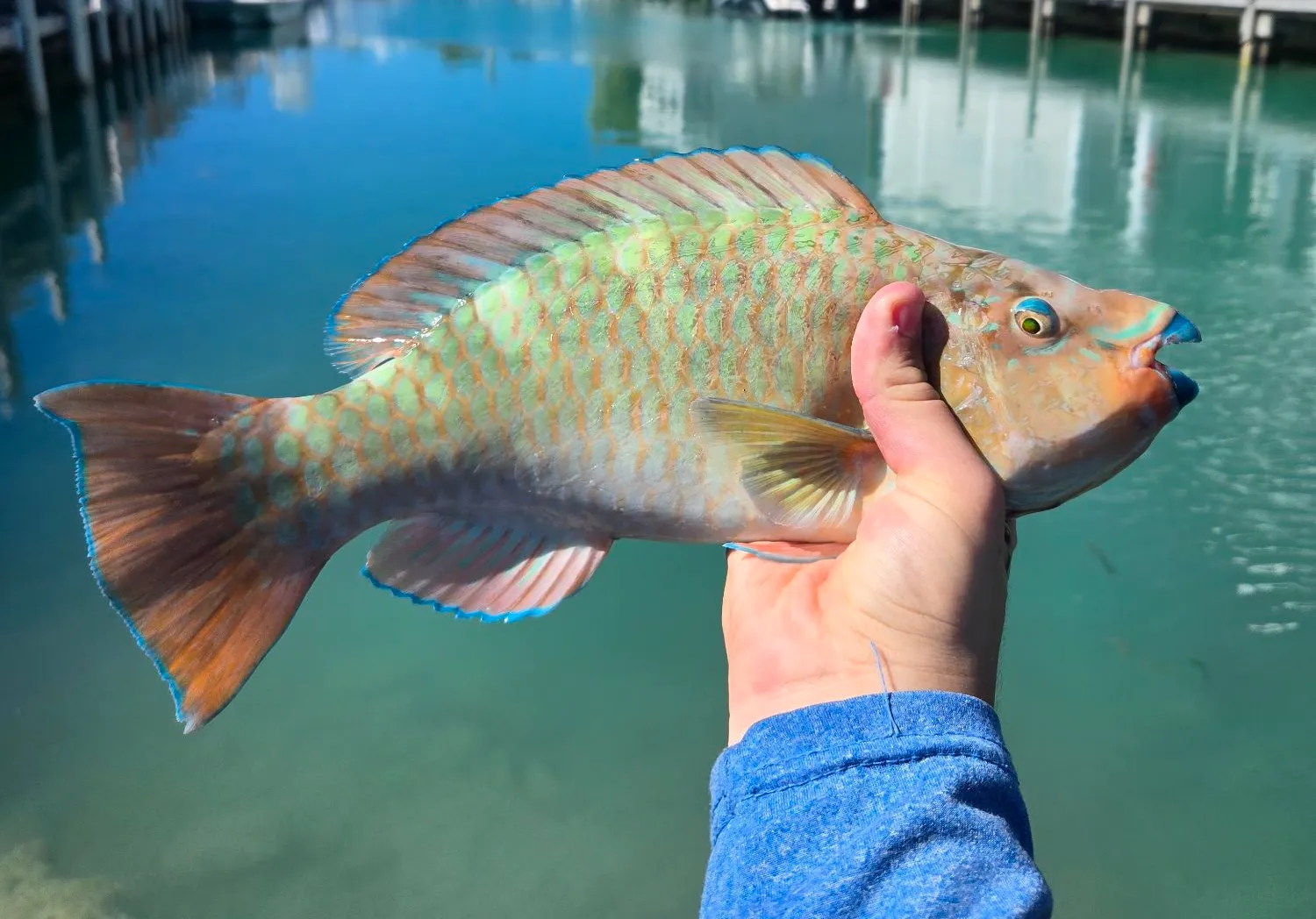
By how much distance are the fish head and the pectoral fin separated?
0.51ft

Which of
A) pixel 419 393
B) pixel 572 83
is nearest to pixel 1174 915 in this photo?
pixel 419 393

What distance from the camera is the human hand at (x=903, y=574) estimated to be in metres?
1.39

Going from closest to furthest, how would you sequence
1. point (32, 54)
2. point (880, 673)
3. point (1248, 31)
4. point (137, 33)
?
point (880, 673) < point (32, 54) < point (1248, 31) < point (137, 33)

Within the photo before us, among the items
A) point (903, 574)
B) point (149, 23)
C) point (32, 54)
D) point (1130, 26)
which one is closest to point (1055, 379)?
point (903, 574)

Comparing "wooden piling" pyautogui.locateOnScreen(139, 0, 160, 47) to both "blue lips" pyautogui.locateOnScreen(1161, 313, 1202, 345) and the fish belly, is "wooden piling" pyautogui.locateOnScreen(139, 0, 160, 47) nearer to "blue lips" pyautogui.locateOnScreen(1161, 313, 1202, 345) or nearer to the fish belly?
the fish belly

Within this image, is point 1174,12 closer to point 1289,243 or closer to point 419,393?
point 1289,243

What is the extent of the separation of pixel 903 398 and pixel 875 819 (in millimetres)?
Answer: 541

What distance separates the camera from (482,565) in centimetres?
167

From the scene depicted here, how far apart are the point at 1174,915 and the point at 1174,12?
2043cm

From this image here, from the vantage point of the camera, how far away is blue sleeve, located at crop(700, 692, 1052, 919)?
44.9 inches

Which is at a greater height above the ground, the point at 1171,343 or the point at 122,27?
the point at 122,27

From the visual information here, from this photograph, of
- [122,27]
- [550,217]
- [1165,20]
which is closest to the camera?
[550,217]

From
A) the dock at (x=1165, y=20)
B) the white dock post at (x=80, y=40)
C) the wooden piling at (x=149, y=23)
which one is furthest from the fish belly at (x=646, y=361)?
the wooden piling at (x=149, y=23)

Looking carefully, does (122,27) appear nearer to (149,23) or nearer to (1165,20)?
(149,23)
